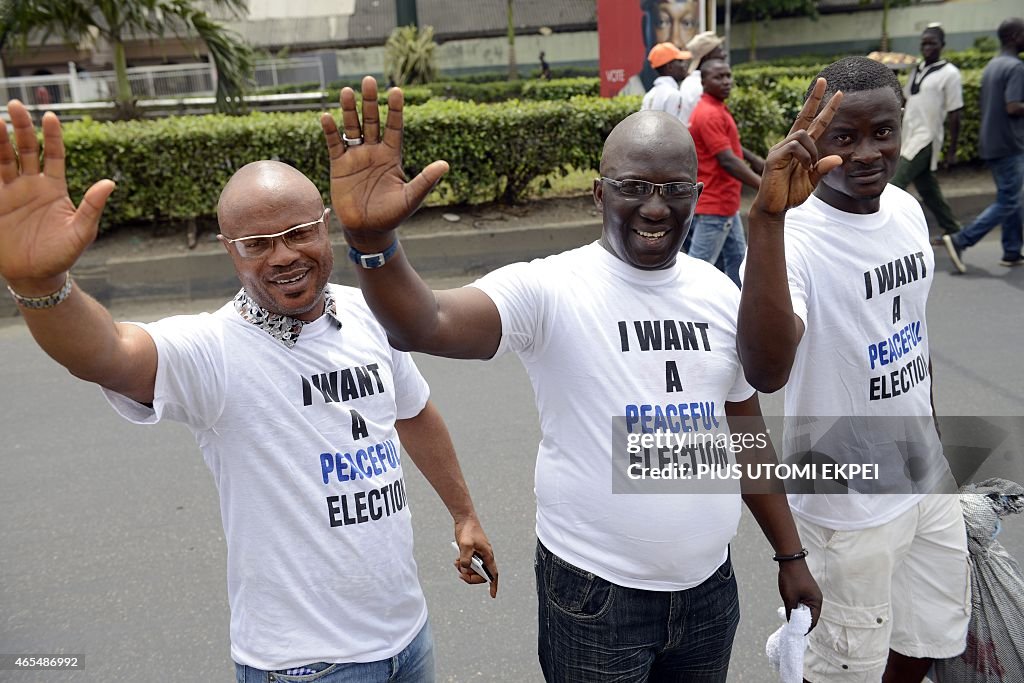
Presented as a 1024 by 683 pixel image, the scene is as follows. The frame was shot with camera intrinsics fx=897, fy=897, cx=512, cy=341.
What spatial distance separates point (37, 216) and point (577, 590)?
1.32m

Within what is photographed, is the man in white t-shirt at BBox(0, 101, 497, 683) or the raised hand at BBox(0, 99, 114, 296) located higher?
the raised hand at BBox(0, 99, 114, 296)

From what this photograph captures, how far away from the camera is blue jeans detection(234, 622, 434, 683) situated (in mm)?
1979

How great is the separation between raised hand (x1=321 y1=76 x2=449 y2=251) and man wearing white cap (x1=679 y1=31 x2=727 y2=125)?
5647mm

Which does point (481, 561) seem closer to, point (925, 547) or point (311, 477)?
point (311, 477)

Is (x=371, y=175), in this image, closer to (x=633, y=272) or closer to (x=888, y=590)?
(x=633, y=272)

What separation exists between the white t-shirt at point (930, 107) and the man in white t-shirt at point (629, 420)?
7.16m

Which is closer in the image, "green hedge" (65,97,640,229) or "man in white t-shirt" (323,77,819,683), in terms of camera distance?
"man in white t-shirt" (323,77,819,683)

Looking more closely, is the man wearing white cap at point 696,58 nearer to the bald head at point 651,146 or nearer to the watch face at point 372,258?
the bald head at point 651,146

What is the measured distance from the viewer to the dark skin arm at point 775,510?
2.25 m

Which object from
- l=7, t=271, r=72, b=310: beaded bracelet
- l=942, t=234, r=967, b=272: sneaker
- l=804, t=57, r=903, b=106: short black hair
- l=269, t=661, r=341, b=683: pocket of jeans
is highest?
l=804, t=57, r=903, b=106: short black hair

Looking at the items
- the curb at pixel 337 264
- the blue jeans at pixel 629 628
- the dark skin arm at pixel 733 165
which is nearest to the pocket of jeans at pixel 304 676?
the blue jeans at pixel 629 628

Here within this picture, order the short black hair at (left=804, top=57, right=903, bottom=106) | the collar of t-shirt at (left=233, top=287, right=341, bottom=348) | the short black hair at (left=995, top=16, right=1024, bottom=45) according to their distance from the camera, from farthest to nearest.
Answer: the short black hair at (left=995, top=16, right=1024, bottom=45) → the short black hair at (left=804, top=57, right=903, bottom=106) → the collar of t-shirt at (left=233, top=287, right=341, bottom=348)

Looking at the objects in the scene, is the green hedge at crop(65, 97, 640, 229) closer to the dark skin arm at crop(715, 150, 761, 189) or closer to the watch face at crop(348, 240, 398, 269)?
the dark skin arm at crop(715, 150, 761, 189)


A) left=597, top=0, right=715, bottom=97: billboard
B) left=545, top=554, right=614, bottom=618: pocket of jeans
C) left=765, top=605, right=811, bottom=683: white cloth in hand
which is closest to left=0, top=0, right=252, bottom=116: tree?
left=597, top=0, right=715, bottom=97: billboard
